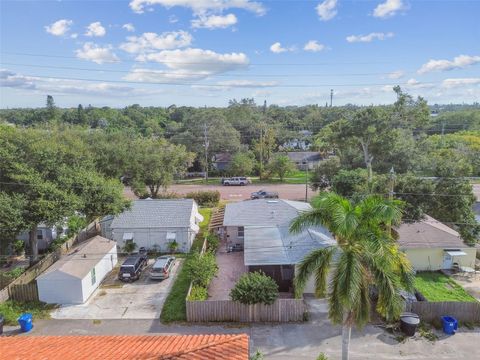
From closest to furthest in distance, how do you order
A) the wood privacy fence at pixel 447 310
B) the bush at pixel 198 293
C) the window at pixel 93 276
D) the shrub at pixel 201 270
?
1. the wood privacy fence at pixel 447 310
2. the bush at pixel 198 293
3. the shrub at pixel 201 270
4. the window at pixel 93 276

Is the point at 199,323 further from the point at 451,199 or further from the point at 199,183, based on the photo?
the point at 199,183

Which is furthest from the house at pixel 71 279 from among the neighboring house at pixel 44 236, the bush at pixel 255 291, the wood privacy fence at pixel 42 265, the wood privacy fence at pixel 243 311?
the bush at pixel 255 291

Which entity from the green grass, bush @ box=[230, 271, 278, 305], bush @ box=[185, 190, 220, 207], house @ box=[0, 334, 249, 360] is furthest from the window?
bush @ box=[185, 190, 220, 207]

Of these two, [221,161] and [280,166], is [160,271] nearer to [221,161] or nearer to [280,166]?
[280,166]

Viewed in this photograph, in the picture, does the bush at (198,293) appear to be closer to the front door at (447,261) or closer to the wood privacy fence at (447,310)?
the wood privacy fence at (447,310)

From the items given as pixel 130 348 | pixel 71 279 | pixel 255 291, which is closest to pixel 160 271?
pixel 71 279

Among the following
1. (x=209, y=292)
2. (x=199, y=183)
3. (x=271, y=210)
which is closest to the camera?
(x=209, y=292)

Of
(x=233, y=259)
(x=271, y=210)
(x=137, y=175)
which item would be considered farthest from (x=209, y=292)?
(x=137, y=175)

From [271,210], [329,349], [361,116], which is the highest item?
[361,116]
